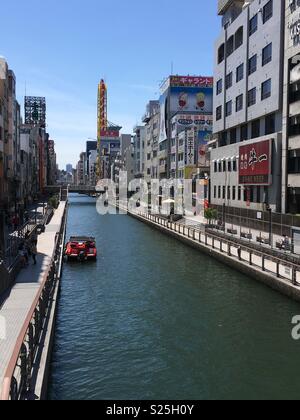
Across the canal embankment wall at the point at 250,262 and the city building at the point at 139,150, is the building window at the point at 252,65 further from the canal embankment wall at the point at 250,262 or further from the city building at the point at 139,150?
the city building at the point at 139,150

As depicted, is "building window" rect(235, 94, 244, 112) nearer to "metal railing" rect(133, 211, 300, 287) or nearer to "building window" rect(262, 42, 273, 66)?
"building window" rect(262, 42, 273, 66)

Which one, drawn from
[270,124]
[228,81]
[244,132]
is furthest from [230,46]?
[270,124]

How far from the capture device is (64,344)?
18.8m

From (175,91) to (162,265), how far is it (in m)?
67.3

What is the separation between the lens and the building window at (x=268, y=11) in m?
46.6

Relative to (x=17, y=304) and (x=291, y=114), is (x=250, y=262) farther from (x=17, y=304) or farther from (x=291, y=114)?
(x=291, y=114)

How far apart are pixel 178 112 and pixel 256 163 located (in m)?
49.4

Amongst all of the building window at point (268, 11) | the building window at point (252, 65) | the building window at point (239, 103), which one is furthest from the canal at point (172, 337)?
the building window at point (239, 103)

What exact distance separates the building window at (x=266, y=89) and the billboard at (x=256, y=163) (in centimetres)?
477

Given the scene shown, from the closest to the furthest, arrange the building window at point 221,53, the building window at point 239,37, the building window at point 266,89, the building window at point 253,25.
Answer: the building window at point 266,89, the building window at point 253,25, the building window at point 239,37, the building window at point 221,53

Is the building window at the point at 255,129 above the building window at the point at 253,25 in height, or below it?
below
